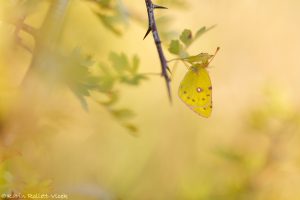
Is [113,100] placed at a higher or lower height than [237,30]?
lower

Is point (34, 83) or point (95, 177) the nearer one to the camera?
point (34, 83)

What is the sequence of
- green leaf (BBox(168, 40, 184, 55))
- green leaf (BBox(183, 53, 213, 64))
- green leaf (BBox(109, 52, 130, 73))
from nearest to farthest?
green leaf (BBox(183, 53, 213, 64)) → green leaf (BBox(168, 40, 184, 55)) → green leaf (BBox(109, 52, 130, 73))

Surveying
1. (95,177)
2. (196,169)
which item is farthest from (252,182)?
(95,177)

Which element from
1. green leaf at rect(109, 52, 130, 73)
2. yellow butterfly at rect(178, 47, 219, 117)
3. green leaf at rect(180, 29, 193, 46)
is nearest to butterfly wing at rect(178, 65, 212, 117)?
yellow butterfly at rect(178, 47, 219, 117)

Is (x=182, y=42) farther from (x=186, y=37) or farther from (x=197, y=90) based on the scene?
(x=197, y=90)

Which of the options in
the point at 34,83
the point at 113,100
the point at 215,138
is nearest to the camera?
the point at 34,83

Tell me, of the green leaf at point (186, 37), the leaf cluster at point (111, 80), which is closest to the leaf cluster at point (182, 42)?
the green leaf at point (186, 37)

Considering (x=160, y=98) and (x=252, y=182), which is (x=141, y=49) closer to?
(x=160, y=98)

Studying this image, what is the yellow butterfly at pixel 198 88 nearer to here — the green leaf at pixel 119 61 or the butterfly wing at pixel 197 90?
the butterfly wing at pixel 197 90

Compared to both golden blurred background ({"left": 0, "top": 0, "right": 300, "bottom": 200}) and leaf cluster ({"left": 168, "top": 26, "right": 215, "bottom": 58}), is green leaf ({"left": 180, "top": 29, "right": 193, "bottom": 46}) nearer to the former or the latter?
leaf cluster ({"left": 168, "top": 26, "right": 215, "bottom": 58})
